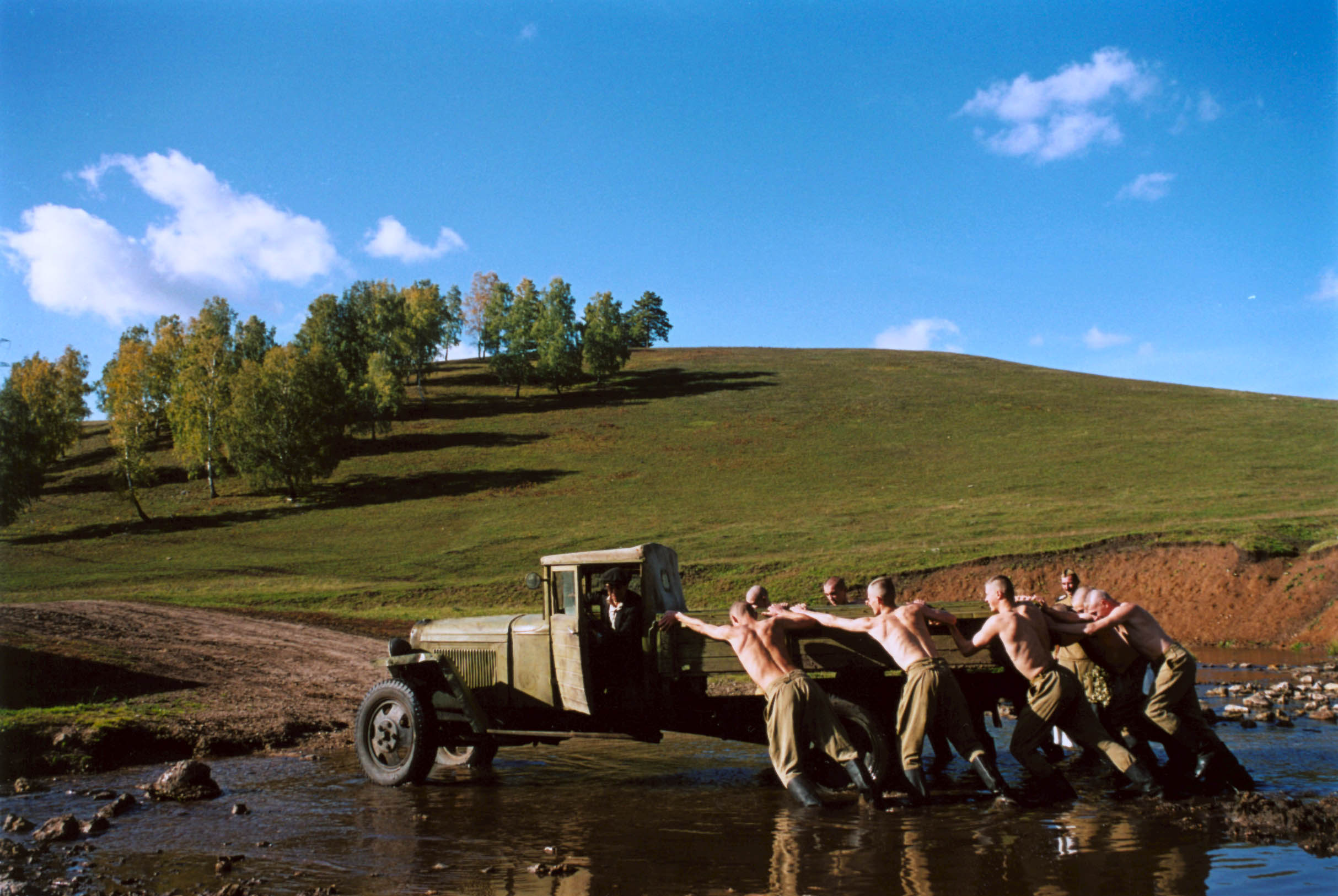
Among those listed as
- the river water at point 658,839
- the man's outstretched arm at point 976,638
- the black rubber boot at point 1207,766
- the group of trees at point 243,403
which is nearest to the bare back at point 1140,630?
the black rubber boot at point 1207,766

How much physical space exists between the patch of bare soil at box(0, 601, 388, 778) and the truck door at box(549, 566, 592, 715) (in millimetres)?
4286

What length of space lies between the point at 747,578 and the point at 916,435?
3447 centimetres

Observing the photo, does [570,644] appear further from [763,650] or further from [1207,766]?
[1207,766]

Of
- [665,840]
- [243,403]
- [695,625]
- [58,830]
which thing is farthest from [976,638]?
[243,403]

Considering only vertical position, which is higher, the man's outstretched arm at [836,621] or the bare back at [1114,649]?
the man's outstretched arm at [836,621]

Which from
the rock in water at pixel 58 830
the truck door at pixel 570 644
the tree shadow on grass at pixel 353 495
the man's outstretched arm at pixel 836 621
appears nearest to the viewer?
the rock in water at pixel 58 830

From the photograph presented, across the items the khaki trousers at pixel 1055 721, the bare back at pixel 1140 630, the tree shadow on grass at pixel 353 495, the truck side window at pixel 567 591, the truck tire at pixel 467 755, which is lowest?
the truck tire at pixel 467 755

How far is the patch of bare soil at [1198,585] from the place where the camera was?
874 inches

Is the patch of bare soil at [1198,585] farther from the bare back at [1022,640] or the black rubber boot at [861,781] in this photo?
the black rubber boot at [861,781]

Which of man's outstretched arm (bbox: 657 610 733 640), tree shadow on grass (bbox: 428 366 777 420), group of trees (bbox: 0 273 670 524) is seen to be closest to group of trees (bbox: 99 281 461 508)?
group of trees (bbox: 0 273 670 524)

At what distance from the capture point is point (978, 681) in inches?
360

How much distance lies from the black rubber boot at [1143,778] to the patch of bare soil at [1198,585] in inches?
557

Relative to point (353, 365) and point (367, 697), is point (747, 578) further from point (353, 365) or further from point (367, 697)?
point (353, 365)

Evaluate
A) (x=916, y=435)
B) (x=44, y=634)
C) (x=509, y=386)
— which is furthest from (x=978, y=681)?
(x=509, y=386)
